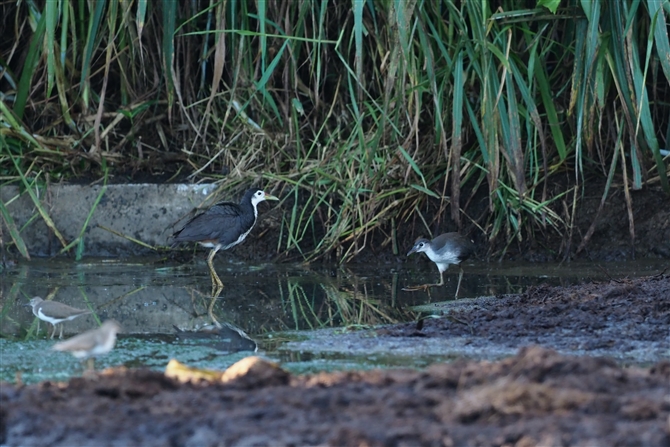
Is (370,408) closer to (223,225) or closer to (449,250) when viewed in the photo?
(449,250)

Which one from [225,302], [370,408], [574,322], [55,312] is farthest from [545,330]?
[55,312]

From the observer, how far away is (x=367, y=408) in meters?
3.63

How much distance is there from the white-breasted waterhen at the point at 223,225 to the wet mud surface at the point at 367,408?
4481 millimetres

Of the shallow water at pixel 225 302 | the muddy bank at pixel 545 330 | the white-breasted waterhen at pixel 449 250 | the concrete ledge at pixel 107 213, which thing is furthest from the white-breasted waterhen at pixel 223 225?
the muddy bank at pixel 545 330

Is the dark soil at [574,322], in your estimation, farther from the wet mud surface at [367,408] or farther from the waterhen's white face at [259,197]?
the waterhen's white face at [259,197]

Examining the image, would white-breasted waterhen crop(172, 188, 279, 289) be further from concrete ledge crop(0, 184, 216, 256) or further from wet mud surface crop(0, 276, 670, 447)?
wet mud surface crop(0, 276, 670, 447)

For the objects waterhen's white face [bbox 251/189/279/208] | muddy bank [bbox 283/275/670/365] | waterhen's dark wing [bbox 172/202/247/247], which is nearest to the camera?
muddy bank [bbox 283/275/670/365]

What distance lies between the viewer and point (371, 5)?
905 cm

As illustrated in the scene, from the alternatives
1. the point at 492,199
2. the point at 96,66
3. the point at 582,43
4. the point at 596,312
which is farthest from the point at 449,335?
the point at 96,66

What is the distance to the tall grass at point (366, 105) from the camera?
8305mm

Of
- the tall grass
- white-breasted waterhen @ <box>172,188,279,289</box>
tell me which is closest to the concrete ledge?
the tall grass

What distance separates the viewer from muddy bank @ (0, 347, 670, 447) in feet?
11.0

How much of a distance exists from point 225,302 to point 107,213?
283cm

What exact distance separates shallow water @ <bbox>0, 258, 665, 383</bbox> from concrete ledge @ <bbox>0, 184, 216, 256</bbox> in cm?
39
